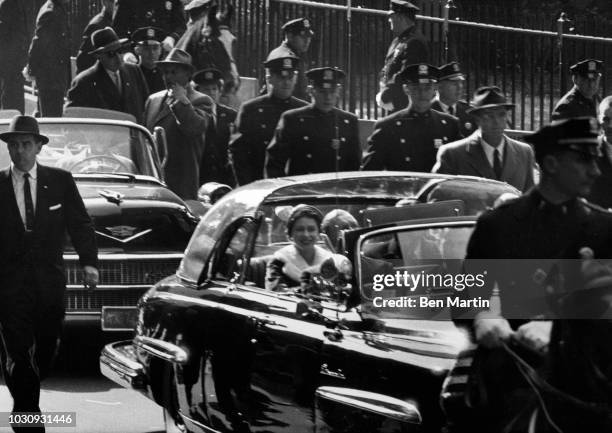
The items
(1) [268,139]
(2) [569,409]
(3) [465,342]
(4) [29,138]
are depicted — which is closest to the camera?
(2) [569,409]

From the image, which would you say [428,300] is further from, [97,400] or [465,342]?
[97,400]

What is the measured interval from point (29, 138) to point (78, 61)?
9.10 meters

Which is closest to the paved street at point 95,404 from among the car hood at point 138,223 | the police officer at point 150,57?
the car hood at point 138,223

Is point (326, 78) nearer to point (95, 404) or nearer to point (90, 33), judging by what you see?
point (95, 404)

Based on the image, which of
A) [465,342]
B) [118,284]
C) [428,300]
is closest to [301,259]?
[428,300]

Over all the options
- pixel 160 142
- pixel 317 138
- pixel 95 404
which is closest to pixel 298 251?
pixel 95 404

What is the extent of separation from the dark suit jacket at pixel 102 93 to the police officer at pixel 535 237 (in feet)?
35.9

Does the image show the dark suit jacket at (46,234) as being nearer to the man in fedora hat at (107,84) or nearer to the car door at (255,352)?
the car door at (255,352)

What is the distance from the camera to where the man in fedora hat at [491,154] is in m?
11.5

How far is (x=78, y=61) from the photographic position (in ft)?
62.2

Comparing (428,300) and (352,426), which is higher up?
(428,300)

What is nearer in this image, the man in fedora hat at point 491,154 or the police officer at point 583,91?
the man in fedora hat at point 491,154

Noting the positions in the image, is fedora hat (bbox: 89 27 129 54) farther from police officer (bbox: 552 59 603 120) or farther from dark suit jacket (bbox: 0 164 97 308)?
dark suit jacket (bbox: 0 164 97 308)

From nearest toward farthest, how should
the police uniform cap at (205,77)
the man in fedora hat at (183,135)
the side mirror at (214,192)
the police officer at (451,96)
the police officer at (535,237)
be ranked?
1. the police officer at (535,237)
2. the side mirror at (214,192)
3. the police officer at (451,96)
4. the man in fedora hat at (183,135)
5. the police uniform cap at (205,77)
